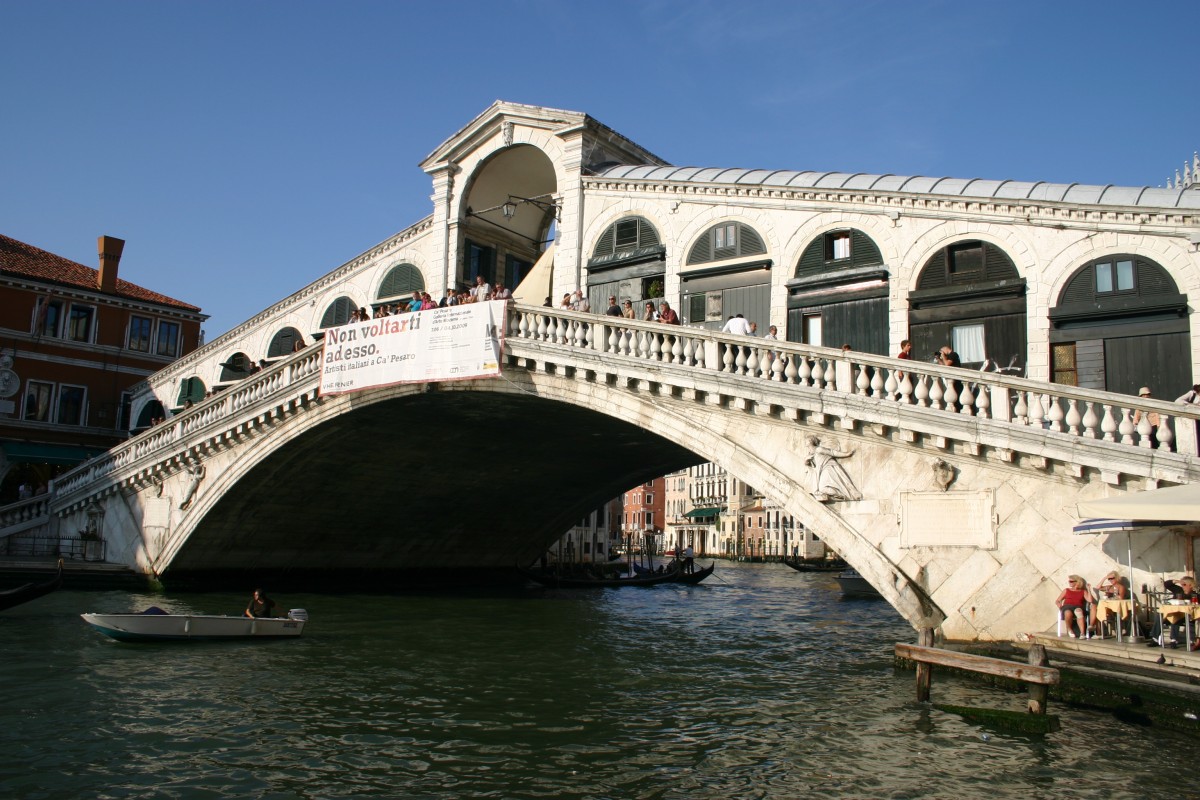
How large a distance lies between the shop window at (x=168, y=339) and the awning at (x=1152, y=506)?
30.3m

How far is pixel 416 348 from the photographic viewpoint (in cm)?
1806

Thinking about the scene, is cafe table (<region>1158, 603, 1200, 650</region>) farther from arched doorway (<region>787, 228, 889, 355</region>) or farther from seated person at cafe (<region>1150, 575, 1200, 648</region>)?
arched doorway (<region>787, 228, 889, 355</region>)

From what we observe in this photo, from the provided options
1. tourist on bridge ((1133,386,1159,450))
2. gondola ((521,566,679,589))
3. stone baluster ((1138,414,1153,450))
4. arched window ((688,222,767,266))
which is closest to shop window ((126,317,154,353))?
gondola ((521,566,679,589))

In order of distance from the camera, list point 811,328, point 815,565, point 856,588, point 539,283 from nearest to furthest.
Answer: point 811,328, point 539,283, point 856,588, point 815,565

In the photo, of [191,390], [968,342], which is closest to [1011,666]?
[968,342]

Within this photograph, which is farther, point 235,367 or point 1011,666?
point 235,367

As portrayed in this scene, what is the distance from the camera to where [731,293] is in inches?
695

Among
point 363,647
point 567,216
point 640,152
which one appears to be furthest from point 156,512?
point 640,152

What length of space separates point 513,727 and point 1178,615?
23.2ft

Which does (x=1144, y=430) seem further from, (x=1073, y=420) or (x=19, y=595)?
(x=19, y=595)

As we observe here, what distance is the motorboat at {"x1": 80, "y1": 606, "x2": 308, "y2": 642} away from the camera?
1452 cm

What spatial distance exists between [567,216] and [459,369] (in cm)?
455

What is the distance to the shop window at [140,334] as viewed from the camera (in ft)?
104

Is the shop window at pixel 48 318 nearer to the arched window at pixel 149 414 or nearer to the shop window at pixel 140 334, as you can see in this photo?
the shop window at pixel 140 334
